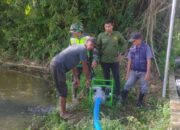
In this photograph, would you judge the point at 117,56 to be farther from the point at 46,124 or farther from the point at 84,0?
the point at 84,0

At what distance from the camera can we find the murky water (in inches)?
342

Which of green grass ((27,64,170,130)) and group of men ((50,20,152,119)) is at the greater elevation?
group of men ((50,20,152,119))

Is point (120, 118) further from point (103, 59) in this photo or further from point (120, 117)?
point (103, 59)

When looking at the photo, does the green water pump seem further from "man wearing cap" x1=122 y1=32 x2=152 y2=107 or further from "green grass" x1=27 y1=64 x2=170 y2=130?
"man wearing cap" x1=122 y1=32 x2=152 y2=107

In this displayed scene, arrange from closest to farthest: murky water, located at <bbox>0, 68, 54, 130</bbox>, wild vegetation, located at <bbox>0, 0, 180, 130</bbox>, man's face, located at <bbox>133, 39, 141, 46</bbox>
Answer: man's face, located at <bbox>133, 39, 141, 46</bbox> → murky water, located at <bbox>0, 68, 54, 130</bbox> → wild vegetation, located at <bbox>0, 0, 180, 130</bbox>

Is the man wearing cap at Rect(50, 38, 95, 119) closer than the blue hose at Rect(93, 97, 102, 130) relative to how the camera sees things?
No

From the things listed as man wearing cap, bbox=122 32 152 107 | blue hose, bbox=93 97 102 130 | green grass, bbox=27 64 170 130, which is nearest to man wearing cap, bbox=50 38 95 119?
blue hose, bbox=93 97 102 130

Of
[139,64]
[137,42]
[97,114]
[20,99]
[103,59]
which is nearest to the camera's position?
[97,114]

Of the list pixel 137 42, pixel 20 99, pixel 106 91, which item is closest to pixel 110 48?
pixel 137 42

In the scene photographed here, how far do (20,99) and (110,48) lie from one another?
10.3ft

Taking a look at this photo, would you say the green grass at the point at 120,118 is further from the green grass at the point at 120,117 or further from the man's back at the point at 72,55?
the man's back at the point at 72,55

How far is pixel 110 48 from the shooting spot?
332 inches

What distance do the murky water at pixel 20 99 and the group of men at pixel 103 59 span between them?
3.82 feet

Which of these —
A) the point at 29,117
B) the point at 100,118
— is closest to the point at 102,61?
the point at 100,118
